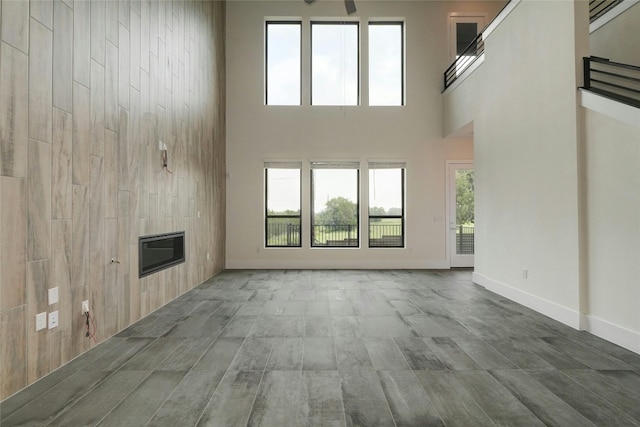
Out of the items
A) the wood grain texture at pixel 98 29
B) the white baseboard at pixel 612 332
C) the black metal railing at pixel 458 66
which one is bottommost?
the white baseboard at pixel 612 332

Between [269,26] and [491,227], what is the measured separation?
5962 millimetres

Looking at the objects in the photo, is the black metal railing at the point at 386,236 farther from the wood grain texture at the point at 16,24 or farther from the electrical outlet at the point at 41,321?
the wood grain texture at the point at 16,24

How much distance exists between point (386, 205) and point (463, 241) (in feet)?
5.80

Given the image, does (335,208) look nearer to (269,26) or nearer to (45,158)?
(269,26)

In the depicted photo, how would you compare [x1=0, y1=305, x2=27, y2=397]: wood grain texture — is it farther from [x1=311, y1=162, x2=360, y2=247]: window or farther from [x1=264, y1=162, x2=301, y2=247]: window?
[x1=311, y1=162, x2=360, y2=247]: window

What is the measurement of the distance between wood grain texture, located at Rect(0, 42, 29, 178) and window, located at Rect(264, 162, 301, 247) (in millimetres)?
5033

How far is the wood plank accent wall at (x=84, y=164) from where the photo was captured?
2.06 m

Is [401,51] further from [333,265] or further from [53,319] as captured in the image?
[53,319]

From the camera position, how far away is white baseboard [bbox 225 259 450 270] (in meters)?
6.95

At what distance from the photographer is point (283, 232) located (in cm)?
709

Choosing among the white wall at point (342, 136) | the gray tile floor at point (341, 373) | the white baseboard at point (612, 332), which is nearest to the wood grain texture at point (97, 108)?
the gray tile floor at point (341, 373)

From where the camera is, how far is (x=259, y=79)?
276 inches

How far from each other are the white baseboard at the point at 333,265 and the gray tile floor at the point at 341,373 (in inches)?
116

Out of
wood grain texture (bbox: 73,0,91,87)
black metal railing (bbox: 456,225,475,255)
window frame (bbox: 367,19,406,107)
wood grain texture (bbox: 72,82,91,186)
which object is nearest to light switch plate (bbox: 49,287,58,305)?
wood grain texture (bbox: 72,82,91,186)
